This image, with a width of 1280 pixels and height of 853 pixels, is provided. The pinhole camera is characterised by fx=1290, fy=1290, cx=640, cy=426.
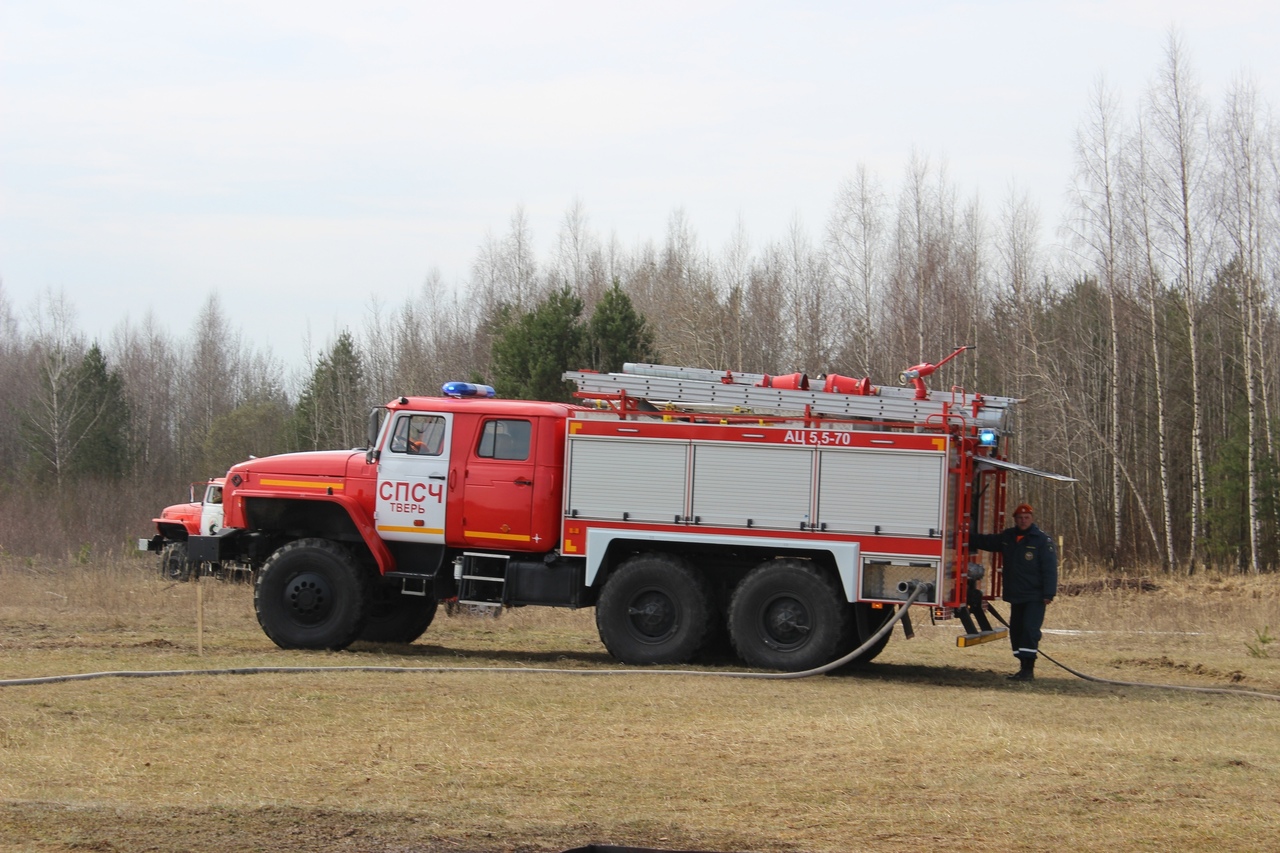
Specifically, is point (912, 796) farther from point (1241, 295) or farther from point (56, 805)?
point (1241, 295)

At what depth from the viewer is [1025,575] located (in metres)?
13.2

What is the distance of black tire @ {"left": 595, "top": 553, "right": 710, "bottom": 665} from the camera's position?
43.1 feet

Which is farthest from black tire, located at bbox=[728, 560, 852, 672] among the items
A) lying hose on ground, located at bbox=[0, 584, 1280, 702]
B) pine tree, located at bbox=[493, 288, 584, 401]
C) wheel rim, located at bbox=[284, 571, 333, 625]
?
pine tree, located at bbox=[493, 288, 584, 401]

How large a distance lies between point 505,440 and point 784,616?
11.5 ft

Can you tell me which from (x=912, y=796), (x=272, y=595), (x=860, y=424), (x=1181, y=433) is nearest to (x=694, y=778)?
(x=912, y=796)

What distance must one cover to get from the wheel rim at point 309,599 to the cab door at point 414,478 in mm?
863

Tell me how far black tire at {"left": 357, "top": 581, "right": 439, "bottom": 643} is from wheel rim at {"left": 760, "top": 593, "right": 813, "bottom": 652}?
422 cm

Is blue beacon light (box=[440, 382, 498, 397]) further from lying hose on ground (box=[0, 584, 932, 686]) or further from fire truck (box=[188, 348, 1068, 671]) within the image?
lying hose on ground (box=[0, 584, 932, 686])

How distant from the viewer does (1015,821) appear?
22.2ft

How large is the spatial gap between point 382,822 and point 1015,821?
3.28 metres

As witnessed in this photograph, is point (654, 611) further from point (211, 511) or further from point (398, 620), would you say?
point (211, 511)

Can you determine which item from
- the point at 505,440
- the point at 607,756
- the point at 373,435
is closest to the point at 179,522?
the point at 373,435

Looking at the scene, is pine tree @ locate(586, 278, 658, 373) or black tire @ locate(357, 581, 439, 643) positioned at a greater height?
pine tree @ locate(586, 278, 658, 373)

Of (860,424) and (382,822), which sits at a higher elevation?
(860,424)
